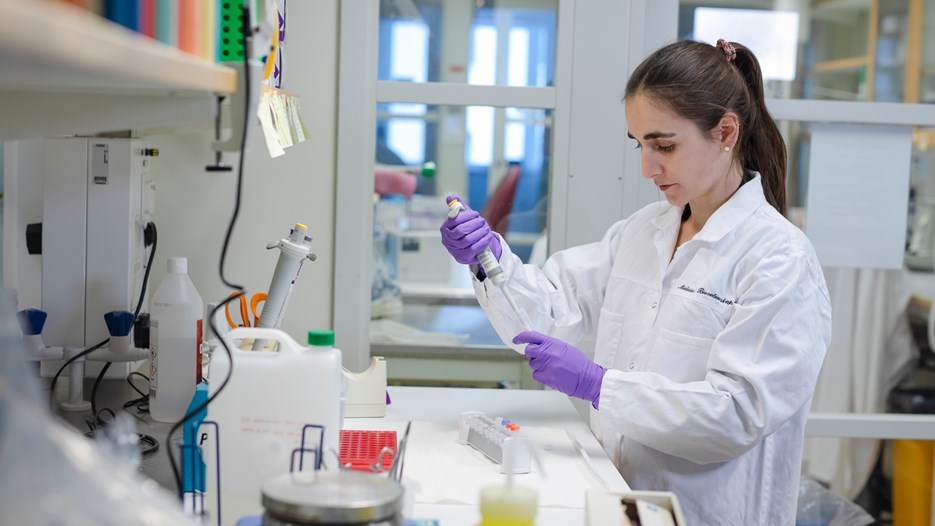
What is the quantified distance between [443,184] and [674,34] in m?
0.74

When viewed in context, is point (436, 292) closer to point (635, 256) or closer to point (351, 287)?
point (351, 287)

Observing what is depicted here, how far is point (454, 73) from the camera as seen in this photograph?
232cm

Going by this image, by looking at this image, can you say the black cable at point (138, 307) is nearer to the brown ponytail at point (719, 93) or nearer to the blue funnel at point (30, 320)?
the blue funnel at point (30, 320)

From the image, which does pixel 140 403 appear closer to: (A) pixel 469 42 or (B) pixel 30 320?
(B) pixel 30 320

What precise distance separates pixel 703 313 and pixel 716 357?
4.0 inches

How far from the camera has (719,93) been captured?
1.68 meters

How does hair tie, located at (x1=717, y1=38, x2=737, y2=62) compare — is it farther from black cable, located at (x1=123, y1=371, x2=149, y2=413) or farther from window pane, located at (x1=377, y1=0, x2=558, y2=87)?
black cable, located at (x1=123, y1=371, x2=149, y2=413)

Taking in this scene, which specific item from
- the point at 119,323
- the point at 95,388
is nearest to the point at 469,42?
the point at 119,323

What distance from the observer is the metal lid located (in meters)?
0.75

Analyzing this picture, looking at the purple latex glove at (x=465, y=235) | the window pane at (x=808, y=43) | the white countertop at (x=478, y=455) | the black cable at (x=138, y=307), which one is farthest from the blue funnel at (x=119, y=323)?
the window pane at (x=808, y=43)

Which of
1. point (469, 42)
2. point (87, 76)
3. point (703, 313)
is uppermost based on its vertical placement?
point (469, 42)

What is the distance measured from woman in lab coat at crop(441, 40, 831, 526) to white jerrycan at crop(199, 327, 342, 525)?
27.4 inches

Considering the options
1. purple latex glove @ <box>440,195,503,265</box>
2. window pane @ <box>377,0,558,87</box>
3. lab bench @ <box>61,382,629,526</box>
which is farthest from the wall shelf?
window pane @ <box>377,0,558,87</box>

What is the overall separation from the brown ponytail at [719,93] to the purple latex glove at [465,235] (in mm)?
397
